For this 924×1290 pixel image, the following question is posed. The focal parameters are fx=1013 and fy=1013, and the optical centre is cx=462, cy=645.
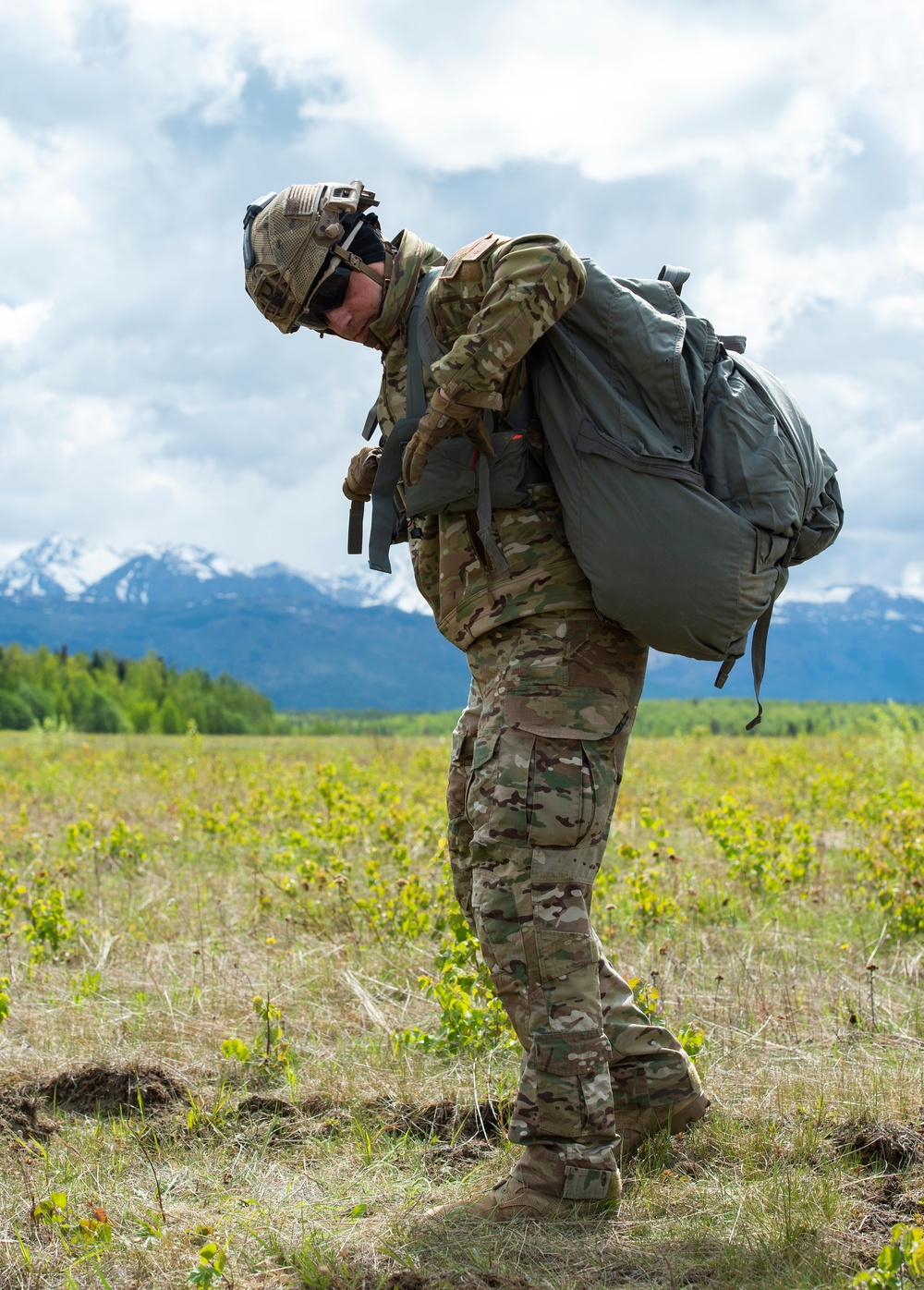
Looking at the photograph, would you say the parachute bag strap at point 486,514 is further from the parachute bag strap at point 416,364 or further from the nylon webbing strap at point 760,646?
the nylon webbing strap at point 760,646

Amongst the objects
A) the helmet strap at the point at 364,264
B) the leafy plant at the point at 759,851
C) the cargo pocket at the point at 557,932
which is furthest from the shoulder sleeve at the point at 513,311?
the leafy plant at the point at 759,851

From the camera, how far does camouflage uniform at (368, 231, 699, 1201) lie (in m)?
2.51

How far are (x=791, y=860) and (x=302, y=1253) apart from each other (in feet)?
14.0

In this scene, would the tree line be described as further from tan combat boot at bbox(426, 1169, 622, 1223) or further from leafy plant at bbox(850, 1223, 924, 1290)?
leafy plant at bbox(850, 1223, 924, 1290)

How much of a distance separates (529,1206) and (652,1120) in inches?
24.1

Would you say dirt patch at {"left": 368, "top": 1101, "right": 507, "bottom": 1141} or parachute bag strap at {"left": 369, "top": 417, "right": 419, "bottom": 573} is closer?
parachute bag strap at {"left": 369, "top": 417, "right": 419, "bottom": 573}

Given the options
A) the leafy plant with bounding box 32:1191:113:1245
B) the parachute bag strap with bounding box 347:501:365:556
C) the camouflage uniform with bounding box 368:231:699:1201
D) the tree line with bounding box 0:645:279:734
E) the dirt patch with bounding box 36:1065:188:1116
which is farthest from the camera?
the tree line with bounding box 0:645:279:734

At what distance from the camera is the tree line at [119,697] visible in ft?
217

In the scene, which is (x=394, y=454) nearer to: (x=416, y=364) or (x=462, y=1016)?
(x=416, y=364)

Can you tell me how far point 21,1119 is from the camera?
3264 millimetres

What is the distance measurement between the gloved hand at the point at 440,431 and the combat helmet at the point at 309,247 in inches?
22.3

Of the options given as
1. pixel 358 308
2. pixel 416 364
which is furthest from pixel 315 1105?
pixel 358 308

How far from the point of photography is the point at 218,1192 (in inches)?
112

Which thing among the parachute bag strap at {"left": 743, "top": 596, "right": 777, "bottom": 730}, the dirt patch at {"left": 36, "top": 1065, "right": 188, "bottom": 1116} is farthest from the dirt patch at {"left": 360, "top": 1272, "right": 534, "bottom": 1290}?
the parachute bag strap at {"left": 743, "top": 596, "right": 777, "bottom": 730}
